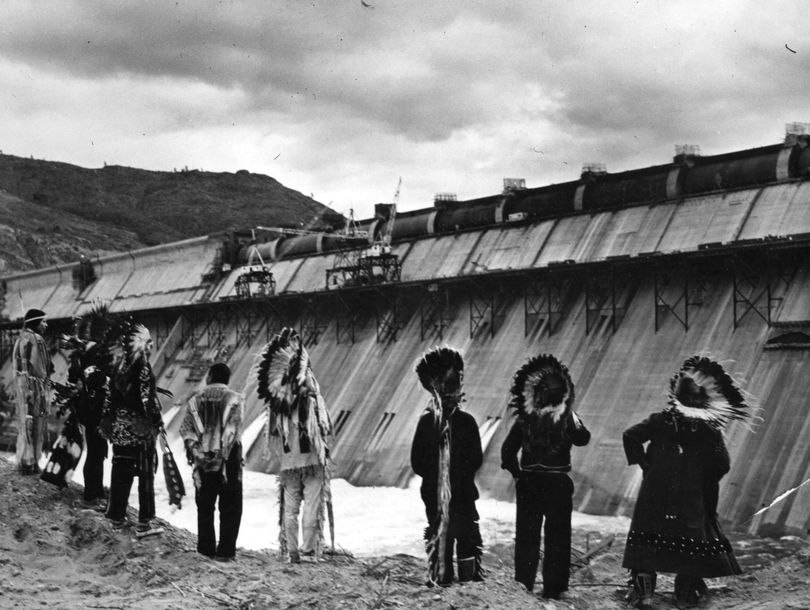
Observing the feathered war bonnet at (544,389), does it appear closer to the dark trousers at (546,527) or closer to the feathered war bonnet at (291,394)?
the dark trousers at (546,527)

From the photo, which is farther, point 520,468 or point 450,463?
point 520,468

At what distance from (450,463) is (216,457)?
8.71ft

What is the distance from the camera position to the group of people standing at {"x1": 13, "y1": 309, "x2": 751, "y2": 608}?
1055 cm

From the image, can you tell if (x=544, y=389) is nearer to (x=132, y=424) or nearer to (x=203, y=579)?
(x=203, y=579)

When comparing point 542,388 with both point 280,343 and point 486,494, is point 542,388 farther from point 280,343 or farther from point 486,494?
point 486,494

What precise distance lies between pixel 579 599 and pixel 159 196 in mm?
157582

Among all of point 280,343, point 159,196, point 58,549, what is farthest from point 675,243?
point 159,196

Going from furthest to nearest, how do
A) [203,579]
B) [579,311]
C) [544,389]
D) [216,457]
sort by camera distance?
[579,311]
[216,457]
[544,389]
[203,579]

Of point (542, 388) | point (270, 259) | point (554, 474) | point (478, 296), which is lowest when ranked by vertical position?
point (554, 474)

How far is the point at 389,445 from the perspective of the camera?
34.2 metres

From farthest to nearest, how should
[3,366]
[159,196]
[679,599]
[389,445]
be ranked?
[159,196] < [3,366] < [389,445] < [679,599]

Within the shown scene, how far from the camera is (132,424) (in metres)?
12.2

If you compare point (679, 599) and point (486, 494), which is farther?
point (486, 494)

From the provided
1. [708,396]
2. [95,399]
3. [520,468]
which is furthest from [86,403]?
[708,396]
